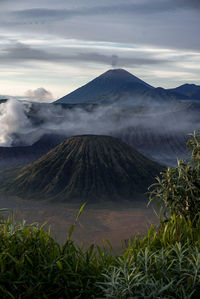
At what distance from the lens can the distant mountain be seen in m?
56.1

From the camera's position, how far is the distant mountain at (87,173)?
56.1 meters

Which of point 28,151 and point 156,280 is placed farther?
point 28,151

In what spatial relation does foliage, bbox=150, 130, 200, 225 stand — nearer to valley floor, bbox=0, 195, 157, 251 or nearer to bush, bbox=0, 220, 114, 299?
bush, bbox=0, 220, 114, 299

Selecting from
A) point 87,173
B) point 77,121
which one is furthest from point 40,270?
point 77,121

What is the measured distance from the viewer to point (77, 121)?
411ft

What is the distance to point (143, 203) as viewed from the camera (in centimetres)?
5225

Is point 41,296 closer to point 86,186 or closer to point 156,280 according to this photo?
point 156,280

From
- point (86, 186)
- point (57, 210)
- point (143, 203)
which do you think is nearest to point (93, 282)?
point (57, 210)

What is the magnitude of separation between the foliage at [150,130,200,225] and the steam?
283ft

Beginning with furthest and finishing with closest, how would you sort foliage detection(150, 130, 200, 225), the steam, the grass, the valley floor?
the steam, the valley floor, foliage detection(150, 130, 200, 225), the grass

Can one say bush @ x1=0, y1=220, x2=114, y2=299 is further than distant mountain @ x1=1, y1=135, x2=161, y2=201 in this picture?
No

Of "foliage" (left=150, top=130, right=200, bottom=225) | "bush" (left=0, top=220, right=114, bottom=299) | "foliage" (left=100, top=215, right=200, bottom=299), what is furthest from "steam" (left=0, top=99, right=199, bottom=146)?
"foliage" (left=100, top=215, right=200, bottom=299)

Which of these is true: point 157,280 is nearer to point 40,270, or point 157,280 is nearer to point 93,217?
point 40,270

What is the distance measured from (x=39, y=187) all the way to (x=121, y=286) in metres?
53.7
